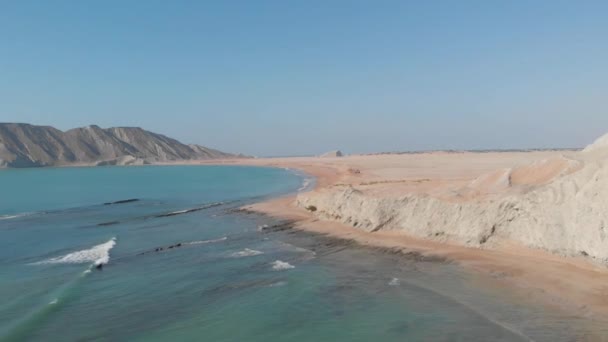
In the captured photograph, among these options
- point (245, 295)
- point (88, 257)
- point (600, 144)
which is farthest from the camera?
point (88, 257)

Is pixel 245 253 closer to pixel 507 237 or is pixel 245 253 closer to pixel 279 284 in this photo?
pixel 279 284

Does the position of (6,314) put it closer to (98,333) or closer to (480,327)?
(98,333)

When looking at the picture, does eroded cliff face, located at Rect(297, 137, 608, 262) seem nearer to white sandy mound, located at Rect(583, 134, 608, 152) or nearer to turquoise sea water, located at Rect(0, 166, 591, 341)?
white sandy mound, located at Rect(583, 134, 608, 152)

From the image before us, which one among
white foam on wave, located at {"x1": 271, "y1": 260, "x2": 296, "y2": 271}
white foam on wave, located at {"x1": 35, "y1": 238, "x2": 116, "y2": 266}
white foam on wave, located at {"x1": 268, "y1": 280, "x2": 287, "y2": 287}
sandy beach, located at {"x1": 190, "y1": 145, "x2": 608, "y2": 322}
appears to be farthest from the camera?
white foam on wave, located at {"x1": 35, "y1": 238, "x2": 116, "y2": 266}

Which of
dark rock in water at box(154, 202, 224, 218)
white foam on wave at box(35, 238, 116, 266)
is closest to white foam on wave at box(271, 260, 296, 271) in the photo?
white foam on wave at box(35, 238, 116, 266)

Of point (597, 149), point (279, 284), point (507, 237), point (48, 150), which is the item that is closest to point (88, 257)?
point (279, 284)

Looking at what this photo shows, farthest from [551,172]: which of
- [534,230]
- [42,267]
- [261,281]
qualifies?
[42,267]

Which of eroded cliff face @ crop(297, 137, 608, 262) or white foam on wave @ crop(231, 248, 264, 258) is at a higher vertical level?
eroded cliff face @ crop(297, 137, 608, 262)
